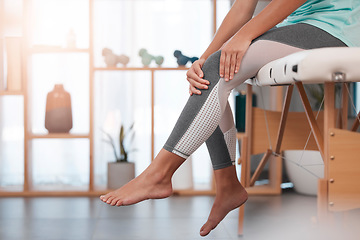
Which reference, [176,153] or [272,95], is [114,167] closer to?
[272,95]

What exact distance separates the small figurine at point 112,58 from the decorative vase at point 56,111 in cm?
31

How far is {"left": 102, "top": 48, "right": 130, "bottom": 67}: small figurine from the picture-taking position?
9.52ft

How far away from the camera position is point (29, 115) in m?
2.91

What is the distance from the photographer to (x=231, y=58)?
4.66 ft

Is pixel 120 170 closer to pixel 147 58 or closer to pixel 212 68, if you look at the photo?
pixel 147 58

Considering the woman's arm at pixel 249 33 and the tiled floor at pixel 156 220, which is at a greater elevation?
the woman's arm at pixel 249 33

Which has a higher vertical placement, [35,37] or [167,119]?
[35,37]

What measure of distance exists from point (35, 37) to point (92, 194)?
98 centimetres

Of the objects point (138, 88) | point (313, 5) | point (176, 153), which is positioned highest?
point (313, 5)

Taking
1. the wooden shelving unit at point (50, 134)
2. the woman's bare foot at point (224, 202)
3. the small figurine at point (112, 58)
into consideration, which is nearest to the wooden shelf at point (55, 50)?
the wooden shelving unit at point (50, 134)

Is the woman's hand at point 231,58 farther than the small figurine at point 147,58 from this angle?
No

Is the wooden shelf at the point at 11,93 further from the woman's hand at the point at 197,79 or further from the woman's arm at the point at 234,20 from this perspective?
the woman's hand at the point at 197,79

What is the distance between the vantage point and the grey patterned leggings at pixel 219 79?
1436 mm

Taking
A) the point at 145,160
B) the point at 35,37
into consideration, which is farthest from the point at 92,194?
the point at 35,37
